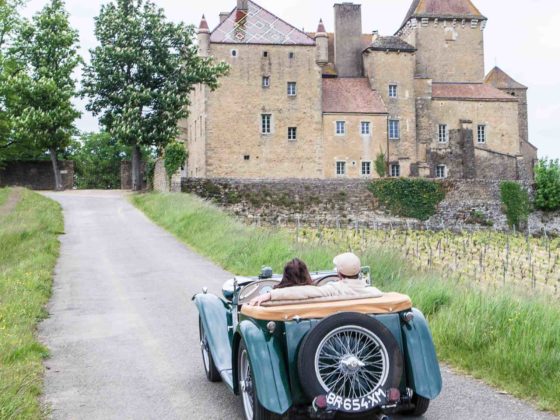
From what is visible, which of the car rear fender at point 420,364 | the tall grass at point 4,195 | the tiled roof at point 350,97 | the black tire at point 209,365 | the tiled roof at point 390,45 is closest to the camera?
the car rear fender at point 420,364

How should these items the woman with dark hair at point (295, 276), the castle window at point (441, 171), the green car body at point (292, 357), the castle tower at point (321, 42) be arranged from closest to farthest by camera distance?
the green car body at point (292, 357), the woman with dark hair at point (295, 276), the castle tower at point (321, 42), the castle window at point (441, 171)

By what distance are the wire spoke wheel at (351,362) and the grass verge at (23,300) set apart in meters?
2.42

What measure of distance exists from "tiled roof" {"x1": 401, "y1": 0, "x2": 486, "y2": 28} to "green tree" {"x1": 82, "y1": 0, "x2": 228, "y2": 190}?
2514 centimetres

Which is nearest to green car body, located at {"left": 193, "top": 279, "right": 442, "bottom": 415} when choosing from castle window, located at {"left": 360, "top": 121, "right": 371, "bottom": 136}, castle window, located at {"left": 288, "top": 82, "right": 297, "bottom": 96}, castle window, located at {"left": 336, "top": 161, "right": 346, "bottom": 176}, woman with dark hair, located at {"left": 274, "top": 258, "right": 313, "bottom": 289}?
woman with dark hair, located at {"left": 274, "top": 258, "right": 313, "bottom": 289}

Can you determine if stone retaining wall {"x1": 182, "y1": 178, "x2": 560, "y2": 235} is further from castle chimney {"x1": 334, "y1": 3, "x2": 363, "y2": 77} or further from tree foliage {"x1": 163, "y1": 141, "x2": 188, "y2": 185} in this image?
castle chimney {"x1": 334, "y1": 3, "x2": 363, "y2": 77}

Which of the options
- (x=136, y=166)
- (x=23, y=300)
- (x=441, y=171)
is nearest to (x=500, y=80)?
(x=441, y=171)

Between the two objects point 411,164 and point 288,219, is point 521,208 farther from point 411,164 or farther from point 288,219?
point 288,219

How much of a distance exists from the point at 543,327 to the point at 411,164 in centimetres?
4242

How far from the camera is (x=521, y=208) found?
39.9 metres

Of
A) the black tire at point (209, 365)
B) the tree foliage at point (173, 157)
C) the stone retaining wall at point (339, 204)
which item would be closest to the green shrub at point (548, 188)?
the stone retaining wall at point (339, 204)

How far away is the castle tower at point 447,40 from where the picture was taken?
178 feet

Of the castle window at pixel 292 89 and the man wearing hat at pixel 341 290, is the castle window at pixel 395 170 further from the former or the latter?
the man wearing hat at pixel 341 290

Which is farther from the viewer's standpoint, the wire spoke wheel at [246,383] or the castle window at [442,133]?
the castle window at [442,133]

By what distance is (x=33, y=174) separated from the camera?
44.5m
